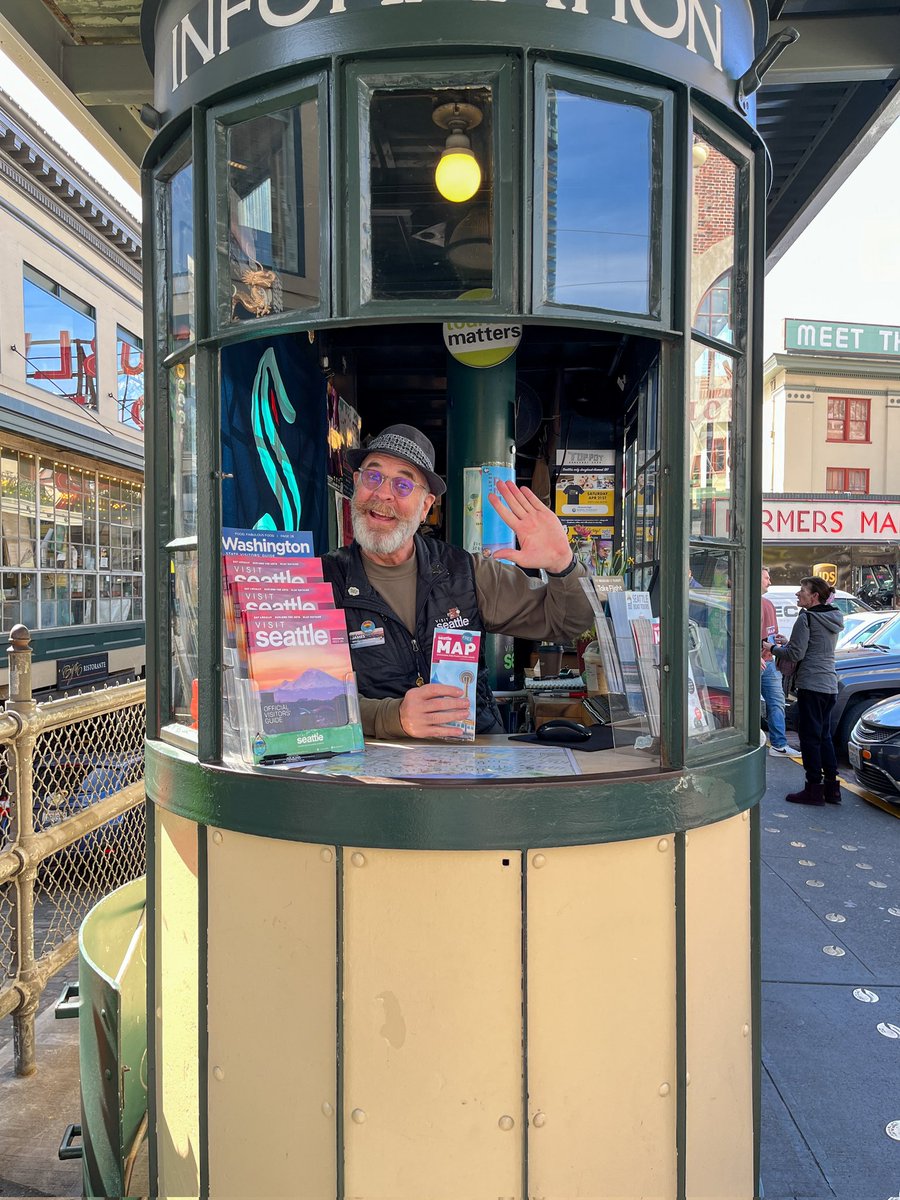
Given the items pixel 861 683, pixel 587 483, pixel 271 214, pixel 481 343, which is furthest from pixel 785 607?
pixel 271 214

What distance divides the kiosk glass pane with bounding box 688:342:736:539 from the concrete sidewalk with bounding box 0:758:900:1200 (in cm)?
222

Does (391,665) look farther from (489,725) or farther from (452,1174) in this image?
(452,1174)

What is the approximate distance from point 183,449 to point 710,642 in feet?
5.57

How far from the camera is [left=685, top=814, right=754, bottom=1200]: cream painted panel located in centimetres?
229

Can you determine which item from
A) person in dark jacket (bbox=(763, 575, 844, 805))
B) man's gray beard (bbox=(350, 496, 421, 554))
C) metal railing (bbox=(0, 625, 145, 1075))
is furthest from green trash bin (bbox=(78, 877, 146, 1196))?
person in dark jacket (bbox=(763, 575, 844, 805))

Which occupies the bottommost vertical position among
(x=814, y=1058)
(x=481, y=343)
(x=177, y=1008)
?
(x=814, y=1058)

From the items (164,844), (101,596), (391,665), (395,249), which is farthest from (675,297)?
(101,596)

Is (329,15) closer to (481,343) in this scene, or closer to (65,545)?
(481,343)

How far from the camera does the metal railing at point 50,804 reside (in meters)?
3.77

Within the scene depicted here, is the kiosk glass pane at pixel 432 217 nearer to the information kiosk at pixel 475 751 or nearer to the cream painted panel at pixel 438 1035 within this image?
the information kiosk at pixel 475 751

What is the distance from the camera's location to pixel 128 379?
16984mm

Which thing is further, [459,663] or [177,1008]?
[459,663]

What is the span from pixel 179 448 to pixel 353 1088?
1.86 metres

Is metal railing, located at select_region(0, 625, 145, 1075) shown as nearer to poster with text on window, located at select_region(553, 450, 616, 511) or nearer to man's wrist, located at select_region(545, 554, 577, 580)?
man's wrist, located at select_region(545, 554, 577, 580)
